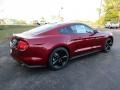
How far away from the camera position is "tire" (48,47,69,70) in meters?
5.79

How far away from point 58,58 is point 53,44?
0.53 m

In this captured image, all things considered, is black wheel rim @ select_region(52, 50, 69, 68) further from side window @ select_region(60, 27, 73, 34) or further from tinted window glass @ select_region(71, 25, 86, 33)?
tinted window glass @ select_region(71, 25, 86, 33)

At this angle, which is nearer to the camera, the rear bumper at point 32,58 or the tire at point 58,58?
the rear bumper at point 32,58

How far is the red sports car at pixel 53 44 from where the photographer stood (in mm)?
5500

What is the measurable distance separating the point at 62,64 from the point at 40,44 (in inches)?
42.9

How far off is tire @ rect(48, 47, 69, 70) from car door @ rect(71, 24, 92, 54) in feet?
1.68

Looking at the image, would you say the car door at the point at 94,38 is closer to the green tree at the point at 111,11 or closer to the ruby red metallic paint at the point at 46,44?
the ruby red metallic paint at the point at 46,44

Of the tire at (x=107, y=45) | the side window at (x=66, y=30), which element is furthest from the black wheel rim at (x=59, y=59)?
the tire at (x=107, y=45)

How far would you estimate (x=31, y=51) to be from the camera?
214 inches

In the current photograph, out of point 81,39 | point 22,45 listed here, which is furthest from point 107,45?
point 22,45

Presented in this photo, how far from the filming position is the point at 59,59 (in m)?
6.06

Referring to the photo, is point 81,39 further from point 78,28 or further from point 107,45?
point 107,45

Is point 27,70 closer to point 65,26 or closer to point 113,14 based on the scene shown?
point 65,26

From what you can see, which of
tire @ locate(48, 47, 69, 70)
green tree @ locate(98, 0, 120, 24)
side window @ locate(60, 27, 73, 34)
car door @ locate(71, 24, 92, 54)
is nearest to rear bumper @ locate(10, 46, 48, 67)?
tire @ locate(48, 47, 69, 70)
